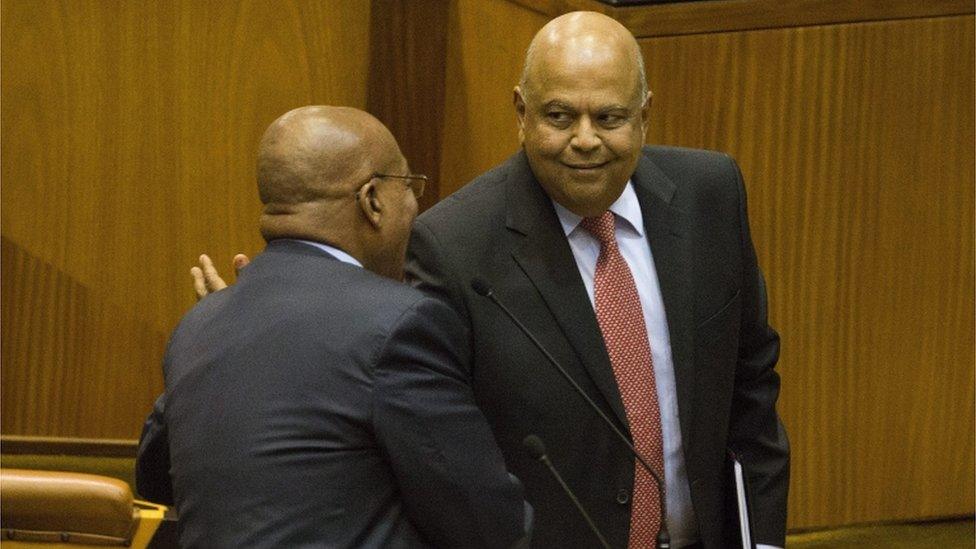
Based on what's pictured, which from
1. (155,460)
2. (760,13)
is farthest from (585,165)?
(760,13)

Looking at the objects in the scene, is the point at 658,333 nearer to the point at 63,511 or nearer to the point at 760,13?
the point at 63,511

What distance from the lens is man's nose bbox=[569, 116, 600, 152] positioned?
7.02 ft

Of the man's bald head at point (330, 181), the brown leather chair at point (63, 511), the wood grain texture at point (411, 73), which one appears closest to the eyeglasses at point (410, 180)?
the man's bald head at point (330, 181)

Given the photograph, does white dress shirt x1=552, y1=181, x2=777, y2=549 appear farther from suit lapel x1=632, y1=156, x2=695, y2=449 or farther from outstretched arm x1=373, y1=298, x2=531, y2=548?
outstretched arm x1=373, y1=298, x2=531, y2=548

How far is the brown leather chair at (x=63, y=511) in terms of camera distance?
2.29 m

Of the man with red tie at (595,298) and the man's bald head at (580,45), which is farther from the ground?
the man's bald head at (580,45)

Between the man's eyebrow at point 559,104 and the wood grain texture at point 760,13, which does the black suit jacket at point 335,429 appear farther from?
the wood grain texture at point 760,13

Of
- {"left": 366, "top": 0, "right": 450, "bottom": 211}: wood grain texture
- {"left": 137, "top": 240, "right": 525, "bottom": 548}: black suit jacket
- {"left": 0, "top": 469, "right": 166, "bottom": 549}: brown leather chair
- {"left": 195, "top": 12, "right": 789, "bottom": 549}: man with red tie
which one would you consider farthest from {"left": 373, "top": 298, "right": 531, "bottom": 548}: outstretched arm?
{"left": 366, "top": 0, "right": 450, "bottom": 211}: wood grain texture

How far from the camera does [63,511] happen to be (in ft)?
7.52

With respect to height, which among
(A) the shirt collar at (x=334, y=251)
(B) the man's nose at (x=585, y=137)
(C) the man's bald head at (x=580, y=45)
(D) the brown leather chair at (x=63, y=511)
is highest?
(C) the man's bald head at (x=580, y=45)

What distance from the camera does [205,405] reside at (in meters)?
1.80

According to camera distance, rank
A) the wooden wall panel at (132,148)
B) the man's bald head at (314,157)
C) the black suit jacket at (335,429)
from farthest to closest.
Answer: the wooden wall panel at (132,148) < the man's bald head at (314,157) < the black suit jacket at (335,429)

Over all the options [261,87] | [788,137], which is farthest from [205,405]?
[788,137]

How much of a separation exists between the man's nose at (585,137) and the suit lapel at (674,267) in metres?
0.18
